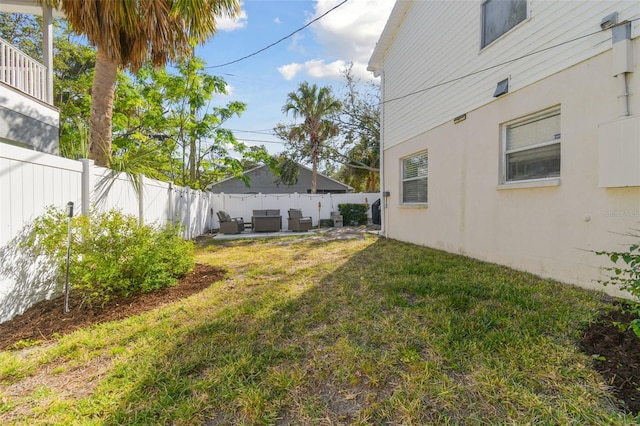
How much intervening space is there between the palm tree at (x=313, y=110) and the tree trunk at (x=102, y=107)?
14374 millimetres

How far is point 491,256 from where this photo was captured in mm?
5266

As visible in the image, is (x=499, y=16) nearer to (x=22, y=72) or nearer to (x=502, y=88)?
(x=502, y=88)

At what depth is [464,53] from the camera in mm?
5891

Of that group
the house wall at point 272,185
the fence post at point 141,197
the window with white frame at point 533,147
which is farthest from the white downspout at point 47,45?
the house wall at point 272,185

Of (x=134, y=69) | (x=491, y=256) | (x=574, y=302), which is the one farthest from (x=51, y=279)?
(x=491, y=256)

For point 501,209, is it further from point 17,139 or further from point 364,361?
→ point 17,139

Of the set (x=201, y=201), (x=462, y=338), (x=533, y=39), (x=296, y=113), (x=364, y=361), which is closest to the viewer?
(x=364, y=361)

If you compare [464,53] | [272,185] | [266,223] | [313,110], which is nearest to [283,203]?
[266,223]

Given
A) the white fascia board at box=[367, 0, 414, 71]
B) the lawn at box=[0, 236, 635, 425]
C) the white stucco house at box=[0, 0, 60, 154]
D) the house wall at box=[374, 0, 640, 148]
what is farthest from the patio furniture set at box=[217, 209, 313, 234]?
the lawn at box=[0, 236, 635, 425]

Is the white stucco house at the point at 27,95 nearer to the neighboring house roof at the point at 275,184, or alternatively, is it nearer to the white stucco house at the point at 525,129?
the white stucco house at the point at 525,129

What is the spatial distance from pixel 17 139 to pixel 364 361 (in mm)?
6976

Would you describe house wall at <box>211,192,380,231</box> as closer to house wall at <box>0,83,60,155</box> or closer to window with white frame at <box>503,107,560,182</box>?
house wall at <box>0,83,60,155</box>

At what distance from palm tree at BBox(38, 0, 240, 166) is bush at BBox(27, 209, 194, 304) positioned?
210 centimetres

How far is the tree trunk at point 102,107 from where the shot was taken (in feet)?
17.1
